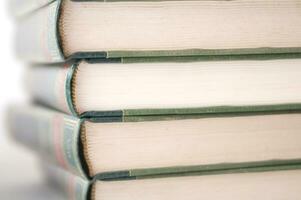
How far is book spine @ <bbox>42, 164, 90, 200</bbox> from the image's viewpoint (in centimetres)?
67

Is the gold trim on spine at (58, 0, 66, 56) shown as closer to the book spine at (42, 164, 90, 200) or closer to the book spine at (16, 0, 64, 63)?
the book spine at (16, 0, 64, 63)

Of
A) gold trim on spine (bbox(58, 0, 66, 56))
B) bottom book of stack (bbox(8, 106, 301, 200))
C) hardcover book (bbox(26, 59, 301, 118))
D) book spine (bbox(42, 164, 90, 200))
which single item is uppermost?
gold trim on spine (bbox(58, 0, 66, 56))

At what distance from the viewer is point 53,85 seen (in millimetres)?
752

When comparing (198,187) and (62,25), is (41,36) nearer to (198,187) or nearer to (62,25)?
(62,25)

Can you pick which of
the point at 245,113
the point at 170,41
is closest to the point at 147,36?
the point at 170,41

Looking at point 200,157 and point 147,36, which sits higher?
point 147,36

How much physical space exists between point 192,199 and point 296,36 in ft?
0.70

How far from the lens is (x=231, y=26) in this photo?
68cm

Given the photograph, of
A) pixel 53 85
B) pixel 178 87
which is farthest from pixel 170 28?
pixel 53 85

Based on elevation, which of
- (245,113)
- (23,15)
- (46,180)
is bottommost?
(46,180)

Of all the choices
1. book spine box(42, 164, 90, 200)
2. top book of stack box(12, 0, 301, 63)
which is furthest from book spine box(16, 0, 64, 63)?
book spine box(42, 164, 90, 200)

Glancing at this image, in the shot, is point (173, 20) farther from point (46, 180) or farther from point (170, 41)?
point (46, 180)

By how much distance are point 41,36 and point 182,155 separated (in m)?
0.23

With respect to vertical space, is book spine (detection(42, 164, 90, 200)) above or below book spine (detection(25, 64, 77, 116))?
below
